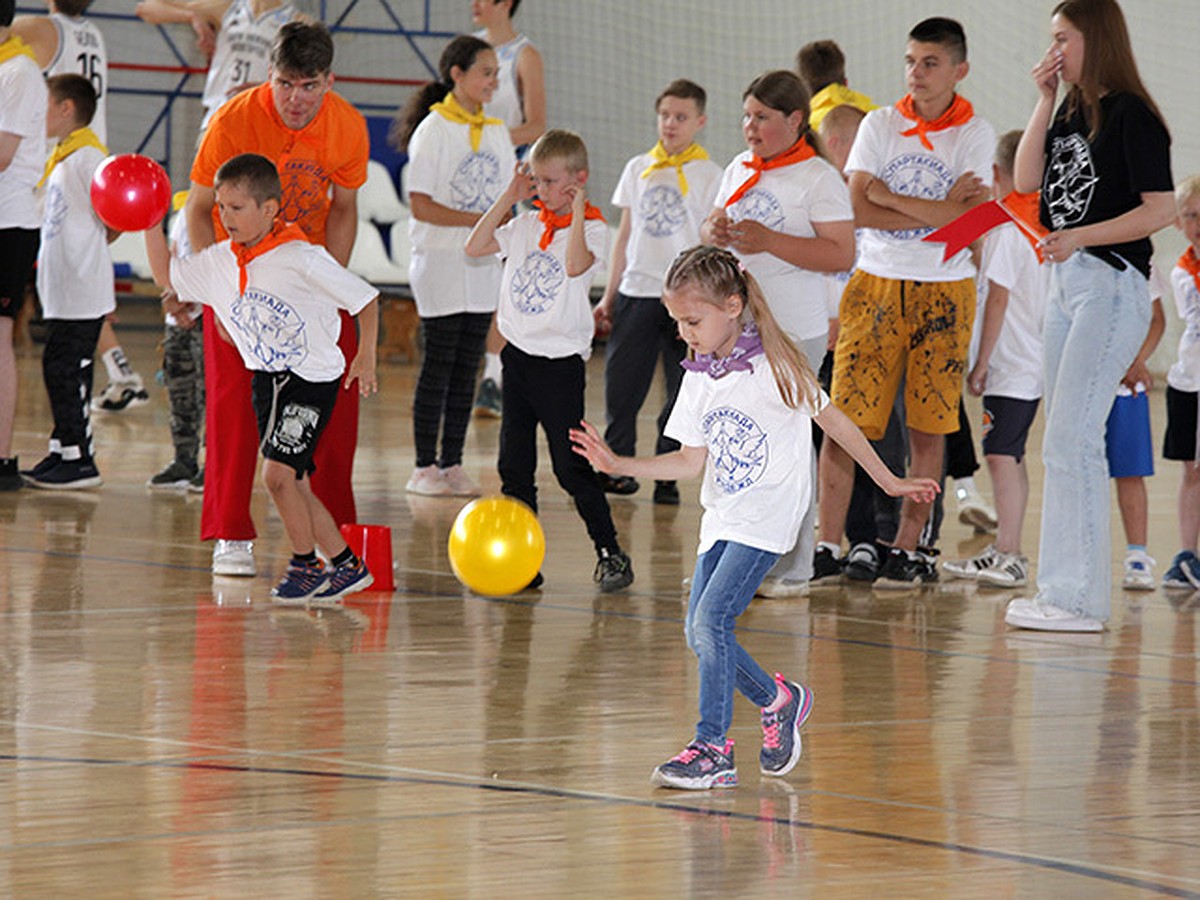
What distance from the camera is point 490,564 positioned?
595 cm

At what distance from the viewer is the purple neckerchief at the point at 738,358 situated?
166 inches

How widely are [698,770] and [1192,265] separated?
13.1 feet

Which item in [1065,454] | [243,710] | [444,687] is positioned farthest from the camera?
[1065,454]

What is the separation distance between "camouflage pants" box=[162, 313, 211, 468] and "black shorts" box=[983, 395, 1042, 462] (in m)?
3.32

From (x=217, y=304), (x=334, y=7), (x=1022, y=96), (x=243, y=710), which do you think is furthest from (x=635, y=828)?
(x=334, y=7)

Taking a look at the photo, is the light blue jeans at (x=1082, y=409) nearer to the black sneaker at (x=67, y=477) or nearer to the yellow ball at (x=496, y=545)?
the yellow ball at (x=496, y=545)

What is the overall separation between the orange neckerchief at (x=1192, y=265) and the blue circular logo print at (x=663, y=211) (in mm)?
2361

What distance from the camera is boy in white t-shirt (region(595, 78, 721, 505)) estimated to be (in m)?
8.67

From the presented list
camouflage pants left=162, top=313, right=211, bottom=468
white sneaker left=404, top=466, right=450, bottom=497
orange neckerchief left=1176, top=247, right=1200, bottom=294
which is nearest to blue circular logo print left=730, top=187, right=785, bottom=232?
orange neckerchief left=1176, top=247, right=1200, bottom=294

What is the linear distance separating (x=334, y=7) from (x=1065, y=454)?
13.7 m

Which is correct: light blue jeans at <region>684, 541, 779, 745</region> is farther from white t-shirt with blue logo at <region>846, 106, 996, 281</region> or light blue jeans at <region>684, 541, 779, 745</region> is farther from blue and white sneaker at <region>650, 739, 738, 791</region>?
white t-shirt with blue logo at <region>846, 106, 996, 281</region>

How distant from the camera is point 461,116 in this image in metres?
8.62

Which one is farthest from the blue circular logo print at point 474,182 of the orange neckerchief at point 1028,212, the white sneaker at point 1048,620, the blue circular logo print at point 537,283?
the white sneaker at point 1048,620

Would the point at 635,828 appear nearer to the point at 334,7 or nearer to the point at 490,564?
the point at 490,564
